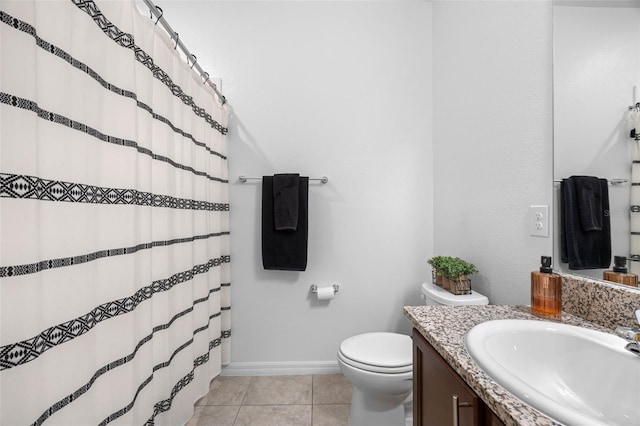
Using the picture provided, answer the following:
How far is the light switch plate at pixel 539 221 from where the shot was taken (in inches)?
40.0

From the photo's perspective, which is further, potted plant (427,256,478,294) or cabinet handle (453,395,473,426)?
potted plant (427,256,478,294)

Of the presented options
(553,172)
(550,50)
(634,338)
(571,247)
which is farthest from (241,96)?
(634,338)

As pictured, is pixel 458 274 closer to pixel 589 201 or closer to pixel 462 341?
pixel 589 201

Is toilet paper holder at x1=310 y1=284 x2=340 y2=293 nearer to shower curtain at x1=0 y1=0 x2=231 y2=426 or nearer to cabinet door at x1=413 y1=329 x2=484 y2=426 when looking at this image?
shower curtain at x1=0 y1=0 x2=231 y2=426

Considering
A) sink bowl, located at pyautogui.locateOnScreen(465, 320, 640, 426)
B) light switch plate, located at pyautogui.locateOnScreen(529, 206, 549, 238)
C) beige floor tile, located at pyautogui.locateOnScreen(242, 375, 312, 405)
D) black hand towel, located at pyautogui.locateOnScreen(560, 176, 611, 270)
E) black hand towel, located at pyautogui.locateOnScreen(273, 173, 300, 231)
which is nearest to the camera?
sink bowl, located at pyautogui.locateOnScreen(465, 320, 640, 426)

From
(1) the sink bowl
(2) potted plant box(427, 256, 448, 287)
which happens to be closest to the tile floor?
(2) potted plant box(427, 256, 448, 287)

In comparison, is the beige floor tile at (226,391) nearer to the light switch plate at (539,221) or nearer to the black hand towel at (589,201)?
the light switch plate at (539,221)

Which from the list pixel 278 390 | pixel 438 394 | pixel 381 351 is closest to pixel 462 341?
pixel 438 394

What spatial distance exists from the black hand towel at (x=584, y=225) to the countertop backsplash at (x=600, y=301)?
0.22 ft

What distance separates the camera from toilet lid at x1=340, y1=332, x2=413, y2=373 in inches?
49.2

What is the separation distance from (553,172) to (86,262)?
5.01ft

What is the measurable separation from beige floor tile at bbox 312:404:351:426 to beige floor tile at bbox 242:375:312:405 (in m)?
0.10

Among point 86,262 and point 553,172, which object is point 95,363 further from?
point 553,172

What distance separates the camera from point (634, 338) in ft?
1.94
